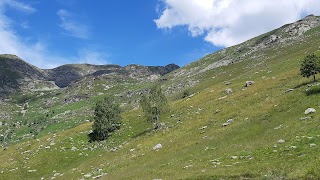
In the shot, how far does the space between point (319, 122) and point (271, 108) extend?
16.9 m

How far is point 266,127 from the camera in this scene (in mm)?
46312

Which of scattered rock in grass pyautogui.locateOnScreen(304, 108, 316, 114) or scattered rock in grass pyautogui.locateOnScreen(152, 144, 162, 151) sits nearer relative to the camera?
scattered rock in grass pyautogui.locateOnScreen(304, 108, 316, 114)

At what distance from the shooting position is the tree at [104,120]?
258 ft

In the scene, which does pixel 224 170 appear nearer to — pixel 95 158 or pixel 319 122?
pixel 319 122

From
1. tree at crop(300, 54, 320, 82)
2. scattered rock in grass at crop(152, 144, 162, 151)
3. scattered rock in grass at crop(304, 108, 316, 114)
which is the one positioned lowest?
scattered rock in grass at crop(152, 144, 162, 151)

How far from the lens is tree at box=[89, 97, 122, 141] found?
258 feet

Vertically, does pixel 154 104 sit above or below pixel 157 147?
above

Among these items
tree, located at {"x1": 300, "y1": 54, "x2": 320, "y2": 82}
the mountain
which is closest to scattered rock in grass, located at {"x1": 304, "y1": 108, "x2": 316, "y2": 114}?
the mountain

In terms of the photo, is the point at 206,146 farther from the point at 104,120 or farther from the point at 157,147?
the point at 104,120

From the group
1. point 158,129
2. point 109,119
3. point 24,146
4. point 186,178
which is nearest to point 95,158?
point 158,129

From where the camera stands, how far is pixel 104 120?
262 feet

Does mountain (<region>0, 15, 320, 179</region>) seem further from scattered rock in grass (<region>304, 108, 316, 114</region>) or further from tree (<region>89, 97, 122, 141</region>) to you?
tree (<region>89, 97, 122, 141</region>)

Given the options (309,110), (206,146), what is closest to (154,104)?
(206,146)

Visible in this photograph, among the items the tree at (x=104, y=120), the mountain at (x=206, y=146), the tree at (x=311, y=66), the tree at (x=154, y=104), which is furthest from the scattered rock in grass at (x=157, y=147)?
the tree at (x=311, y=66)
